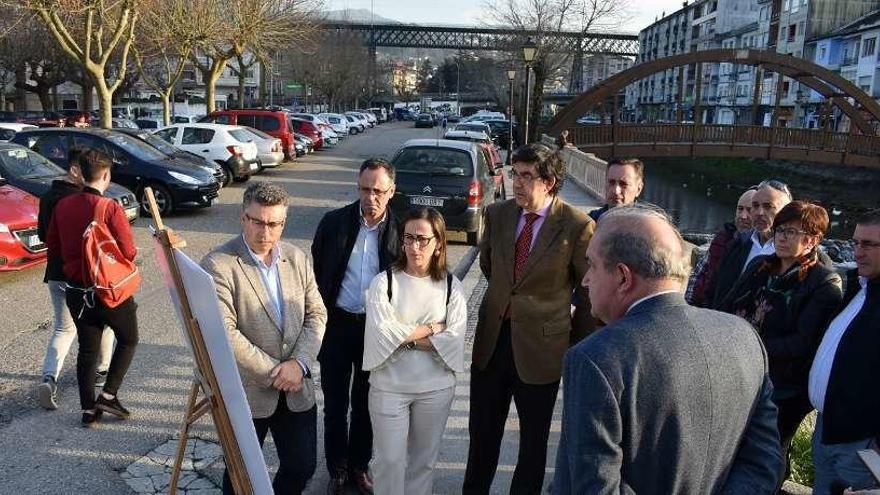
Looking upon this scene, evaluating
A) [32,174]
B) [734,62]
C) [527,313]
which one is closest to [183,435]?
[527,313]

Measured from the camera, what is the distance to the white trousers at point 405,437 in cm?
323

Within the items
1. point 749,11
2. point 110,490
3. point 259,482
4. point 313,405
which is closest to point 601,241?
point 259,482

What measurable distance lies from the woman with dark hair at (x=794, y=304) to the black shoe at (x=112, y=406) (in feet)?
12.7

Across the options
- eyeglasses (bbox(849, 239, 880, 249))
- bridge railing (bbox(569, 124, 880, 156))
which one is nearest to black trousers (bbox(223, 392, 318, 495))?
eyeglasses (bbox(849, 239, 880, 249))

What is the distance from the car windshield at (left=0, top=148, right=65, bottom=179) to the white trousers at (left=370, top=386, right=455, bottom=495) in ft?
28.8

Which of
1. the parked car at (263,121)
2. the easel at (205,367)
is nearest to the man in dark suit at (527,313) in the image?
the easel at (205,367)

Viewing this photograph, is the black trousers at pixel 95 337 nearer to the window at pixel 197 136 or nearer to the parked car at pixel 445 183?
the parked car at pixel 445 183

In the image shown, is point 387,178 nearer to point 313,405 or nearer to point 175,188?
point 313,405

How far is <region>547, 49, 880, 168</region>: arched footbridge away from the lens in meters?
27.4

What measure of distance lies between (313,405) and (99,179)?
219cm

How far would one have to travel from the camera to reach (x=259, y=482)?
7.93 ft

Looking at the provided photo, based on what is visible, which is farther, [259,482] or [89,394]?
[89,394]

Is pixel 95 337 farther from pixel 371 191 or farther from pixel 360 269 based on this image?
pixel 371 191

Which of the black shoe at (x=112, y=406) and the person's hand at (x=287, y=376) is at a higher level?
the person's hand at (x=287, y=376)
